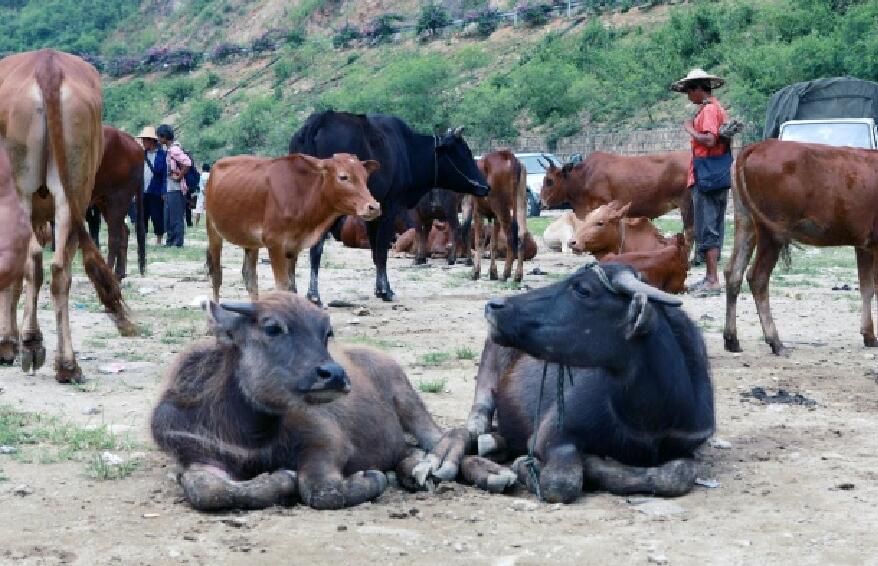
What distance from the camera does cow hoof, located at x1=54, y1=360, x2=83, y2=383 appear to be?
8242mm

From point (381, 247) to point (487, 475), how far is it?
8869 millimetres

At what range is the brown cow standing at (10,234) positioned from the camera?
418 centimetres

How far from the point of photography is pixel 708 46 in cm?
5050

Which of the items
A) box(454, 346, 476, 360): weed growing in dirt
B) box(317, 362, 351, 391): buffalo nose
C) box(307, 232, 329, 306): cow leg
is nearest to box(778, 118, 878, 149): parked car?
box(307, 232, 329, 306): cow leg

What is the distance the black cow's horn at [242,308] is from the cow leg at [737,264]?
525 centimetres

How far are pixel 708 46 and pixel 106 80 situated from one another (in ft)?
181

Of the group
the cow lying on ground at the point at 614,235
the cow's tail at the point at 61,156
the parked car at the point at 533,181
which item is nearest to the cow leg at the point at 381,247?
the cow lying on ground at the point at 614,235

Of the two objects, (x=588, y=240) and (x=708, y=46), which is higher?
(x=708, y=46)

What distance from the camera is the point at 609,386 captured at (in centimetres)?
575

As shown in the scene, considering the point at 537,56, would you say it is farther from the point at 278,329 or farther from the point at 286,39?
the point at 278,329

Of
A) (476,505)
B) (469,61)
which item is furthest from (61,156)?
(469,61)

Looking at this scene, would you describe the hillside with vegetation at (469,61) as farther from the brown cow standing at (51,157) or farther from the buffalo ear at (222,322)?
the buffalo ear at (222,322)

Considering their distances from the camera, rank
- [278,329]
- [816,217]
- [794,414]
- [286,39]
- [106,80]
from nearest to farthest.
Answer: [278,329]
[794,414]
[816,217]
[286,39]
[106,80]

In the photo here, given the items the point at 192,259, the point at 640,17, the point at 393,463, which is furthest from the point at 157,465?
the point at 640,17
